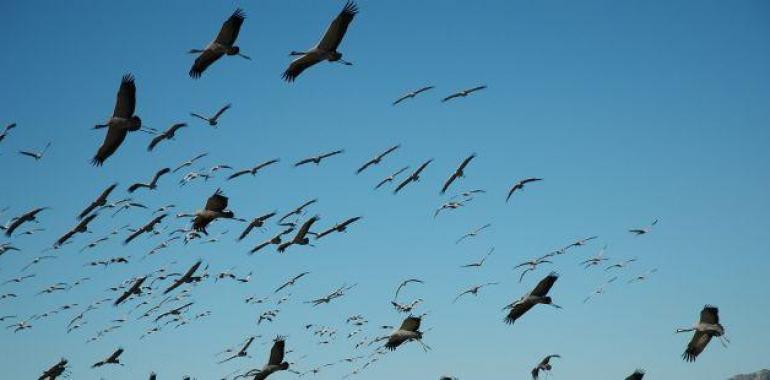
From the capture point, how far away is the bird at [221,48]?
2662 centimetres

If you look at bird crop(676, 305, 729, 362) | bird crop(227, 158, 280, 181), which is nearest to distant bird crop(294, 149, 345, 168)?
bird crop(227, 158, 280, 181)

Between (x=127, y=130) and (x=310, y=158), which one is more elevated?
(x=310, y=158)

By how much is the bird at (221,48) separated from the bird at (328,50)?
1895mm

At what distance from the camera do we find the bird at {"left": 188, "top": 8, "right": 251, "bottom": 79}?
2662cm

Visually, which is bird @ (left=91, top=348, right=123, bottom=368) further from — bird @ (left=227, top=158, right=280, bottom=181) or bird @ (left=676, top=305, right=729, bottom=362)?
bird @ (left=676, top=305, right=729, bottom=362)

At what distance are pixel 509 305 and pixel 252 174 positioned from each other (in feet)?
59.5

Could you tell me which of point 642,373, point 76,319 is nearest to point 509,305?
point 642,373

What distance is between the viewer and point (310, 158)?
40625mm

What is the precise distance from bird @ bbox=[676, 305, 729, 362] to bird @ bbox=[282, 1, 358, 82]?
51.4 feet

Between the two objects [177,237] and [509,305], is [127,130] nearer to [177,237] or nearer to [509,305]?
[509,305]

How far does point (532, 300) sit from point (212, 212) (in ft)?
38.9

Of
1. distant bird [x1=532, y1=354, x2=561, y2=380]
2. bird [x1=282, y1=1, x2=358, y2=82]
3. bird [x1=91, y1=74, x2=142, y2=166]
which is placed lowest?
distant bird [x1=532, y1=354, x2=561, y2=380]

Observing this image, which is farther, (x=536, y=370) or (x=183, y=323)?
(x=183, y=323)

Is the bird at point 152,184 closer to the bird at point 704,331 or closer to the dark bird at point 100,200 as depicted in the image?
the dark bird at point 100,200
